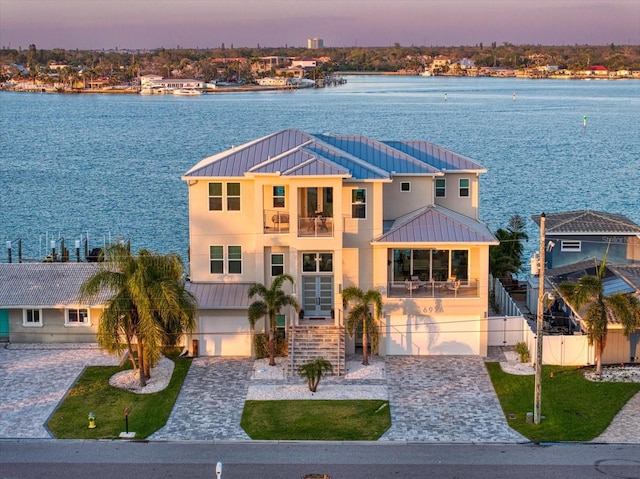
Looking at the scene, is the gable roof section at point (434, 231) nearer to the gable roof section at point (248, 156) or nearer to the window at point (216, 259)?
the gable roof section at point (248, 156)

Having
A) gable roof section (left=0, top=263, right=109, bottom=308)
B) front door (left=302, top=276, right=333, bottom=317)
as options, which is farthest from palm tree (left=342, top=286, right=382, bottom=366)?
gable roof section (left=0, top=263, right=109, bottom=308)

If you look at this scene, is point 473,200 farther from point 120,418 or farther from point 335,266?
point 120,418

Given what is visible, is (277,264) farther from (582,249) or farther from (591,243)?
(591,243)

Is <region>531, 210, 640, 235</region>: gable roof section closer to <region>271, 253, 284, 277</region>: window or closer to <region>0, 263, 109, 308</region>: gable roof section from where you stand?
<region>271, 253, 284, 277</region>: window

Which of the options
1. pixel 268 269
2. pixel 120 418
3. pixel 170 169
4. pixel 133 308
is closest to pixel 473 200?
pixel 268 269

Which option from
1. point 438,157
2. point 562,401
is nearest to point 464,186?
point 438,157
